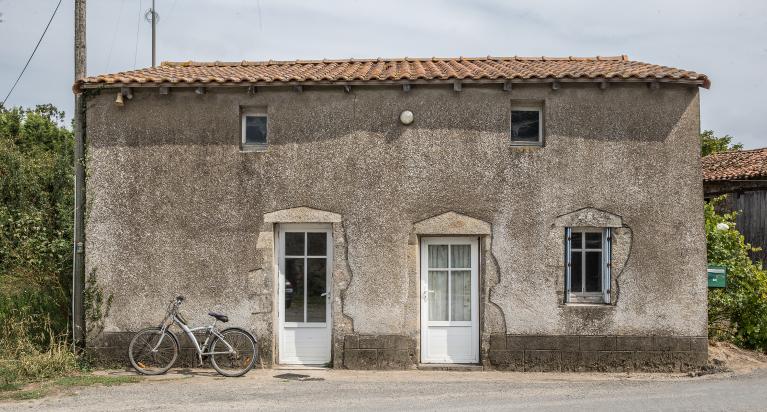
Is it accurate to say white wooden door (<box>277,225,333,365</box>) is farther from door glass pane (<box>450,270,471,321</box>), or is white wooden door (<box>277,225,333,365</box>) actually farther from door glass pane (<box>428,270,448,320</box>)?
door glass pane (<box>450,270,471,321</box>)

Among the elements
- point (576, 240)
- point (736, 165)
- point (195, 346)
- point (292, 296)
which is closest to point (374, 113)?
point (292, 296)

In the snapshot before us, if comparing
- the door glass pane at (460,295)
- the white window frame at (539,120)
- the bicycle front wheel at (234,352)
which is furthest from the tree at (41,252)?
the white window frame at (539,120)

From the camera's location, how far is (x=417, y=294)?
33.3 feet

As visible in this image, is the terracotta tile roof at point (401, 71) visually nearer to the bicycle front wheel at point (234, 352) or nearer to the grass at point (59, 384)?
the bicycle front wheel at point (234, 352)

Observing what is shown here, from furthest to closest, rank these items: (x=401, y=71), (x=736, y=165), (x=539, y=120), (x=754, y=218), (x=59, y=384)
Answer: (x=736, y=165)
(x=754, y=218)
(x=401, y=71)
(x=539, y=120)
(x=59, y=384)

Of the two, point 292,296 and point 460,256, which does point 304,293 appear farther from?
point 460,256

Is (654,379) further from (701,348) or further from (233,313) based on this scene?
(233,313)

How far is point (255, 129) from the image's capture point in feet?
34.1

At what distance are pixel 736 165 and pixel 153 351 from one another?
17409 millimetres

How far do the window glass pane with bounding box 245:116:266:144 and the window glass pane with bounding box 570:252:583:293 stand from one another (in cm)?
486

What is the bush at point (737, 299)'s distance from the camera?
11578mm

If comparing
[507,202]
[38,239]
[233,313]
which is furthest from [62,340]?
[507,202]

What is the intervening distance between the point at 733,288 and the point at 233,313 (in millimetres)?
8274

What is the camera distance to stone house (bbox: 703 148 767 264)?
18.6 m
